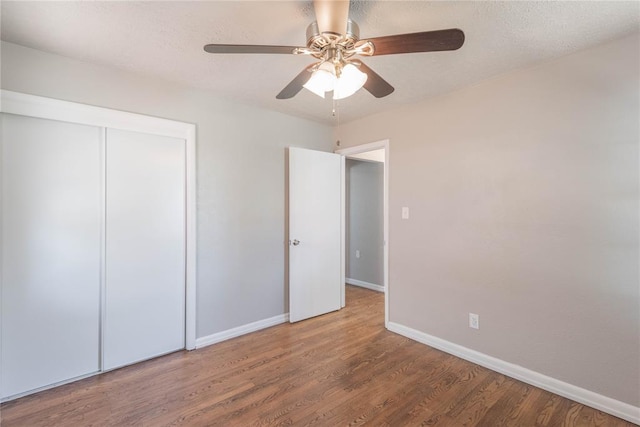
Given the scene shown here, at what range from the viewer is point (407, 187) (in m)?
3.02

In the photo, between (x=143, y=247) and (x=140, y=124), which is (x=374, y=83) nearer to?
(x=140, y=124)

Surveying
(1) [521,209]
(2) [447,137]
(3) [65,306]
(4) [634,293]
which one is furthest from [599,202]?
(3) [65,306]

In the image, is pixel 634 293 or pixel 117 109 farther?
pixel 117 109

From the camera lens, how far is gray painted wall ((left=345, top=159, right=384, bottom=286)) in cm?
476

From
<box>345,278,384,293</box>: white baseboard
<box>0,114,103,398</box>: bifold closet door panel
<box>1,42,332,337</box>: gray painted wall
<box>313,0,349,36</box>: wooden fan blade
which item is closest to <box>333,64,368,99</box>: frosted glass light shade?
<box>313,0,349,36</box>: wooden fan blade

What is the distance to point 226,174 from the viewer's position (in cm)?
292

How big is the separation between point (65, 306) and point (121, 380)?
0.68 meters

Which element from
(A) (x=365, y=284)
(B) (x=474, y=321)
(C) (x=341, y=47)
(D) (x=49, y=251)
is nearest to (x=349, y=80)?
(C) (x=341, y=47)

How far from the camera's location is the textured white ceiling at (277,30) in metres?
1.59

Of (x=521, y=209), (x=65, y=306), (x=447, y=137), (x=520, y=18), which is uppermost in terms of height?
(x=520, y=18)

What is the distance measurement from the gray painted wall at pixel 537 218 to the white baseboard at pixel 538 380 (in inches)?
1.8

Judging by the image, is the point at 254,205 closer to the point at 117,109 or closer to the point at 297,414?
the point at 117,109

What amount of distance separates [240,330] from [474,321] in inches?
85.5

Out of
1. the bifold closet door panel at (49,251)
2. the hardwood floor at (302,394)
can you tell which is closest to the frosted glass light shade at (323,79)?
the bifold closet door panel at (49,251)
